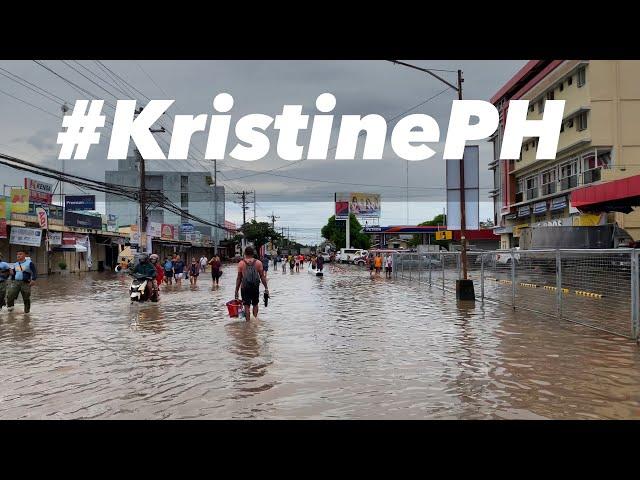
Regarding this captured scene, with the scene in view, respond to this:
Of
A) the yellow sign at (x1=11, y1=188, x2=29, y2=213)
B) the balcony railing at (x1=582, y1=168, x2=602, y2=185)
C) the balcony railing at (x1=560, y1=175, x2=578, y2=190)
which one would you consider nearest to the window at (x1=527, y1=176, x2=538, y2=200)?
the balcony railing at (x1=560, y1=175, x2=578, y2=190)

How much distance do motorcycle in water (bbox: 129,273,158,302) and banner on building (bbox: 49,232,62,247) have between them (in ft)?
93.3

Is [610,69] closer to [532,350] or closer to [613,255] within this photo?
[613,255]

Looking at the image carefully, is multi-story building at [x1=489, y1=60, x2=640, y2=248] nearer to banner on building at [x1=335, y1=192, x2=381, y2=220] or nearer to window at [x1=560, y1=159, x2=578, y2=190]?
window at [x1=560, y1=159, x2=578, y2=190]

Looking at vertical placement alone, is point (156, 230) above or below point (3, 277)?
above

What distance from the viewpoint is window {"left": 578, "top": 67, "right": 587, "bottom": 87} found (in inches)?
1499

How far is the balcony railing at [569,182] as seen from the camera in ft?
130

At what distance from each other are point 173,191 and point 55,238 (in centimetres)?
5584

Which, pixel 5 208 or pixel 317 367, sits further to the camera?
pixel 5 208

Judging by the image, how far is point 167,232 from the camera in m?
67.2

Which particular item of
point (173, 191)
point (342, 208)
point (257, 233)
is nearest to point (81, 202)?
point (173, 191)

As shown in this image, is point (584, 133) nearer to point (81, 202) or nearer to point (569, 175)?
point (569, 175)

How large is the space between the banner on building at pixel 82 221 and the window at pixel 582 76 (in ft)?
122
